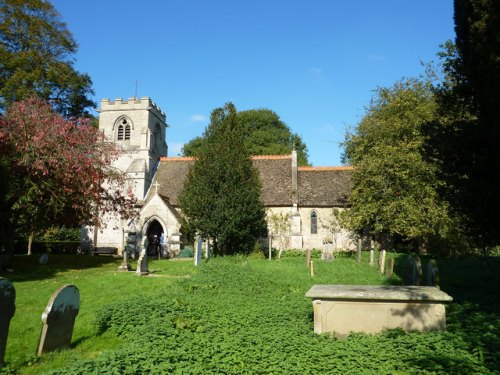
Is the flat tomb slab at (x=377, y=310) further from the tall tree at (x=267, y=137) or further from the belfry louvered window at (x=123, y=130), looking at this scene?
the tall tree at (x=267, y=137)

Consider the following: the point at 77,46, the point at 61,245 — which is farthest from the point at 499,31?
the point at 61,245

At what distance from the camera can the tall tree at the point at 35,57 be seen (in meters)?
26.3

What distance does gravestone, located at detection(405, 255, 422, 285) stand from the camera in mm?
11555

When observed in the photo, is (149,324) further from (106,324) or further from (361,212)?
(361,212)

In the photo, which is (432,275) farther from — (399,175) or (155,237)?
(155,237)

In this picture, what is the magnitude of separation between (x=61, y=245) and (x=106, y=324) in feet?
90.2

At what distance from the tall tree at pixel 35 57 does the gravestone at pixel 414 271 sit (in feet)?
82.3

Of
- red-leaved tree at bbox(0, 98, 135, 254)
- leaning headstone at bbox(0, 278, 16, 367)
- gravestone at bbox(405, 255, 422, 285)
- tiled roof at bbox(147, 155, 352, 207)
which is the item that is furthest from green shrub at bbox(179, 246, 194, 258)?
leaning headstone at bbox(0, 278, 16, 367)

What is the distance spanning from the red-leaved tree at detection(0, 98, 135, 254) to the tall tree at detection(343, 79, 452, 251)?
14973 mm

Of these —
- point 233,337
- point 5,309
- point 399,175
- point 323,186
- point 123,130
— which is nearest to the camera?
point 5,309

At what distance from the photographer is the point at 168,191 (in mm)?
32031

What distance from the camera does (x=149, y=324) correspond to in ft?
23.7

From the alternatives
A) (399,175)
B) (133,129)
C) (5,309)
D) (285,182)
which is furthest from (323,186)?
(5,309)

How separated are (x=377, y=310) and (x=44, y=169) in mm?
14977
